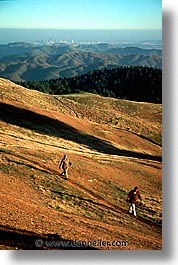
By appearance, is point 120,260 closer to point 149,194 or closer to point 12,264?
point 149,194

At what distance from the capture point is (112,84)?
13750mm

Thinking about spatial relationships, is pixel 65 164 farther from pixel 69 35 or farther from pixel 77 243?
pixel 69 35

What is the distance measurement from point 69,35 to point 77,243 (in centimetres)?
601

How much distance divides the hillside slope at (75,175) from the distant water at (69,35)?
1636mm

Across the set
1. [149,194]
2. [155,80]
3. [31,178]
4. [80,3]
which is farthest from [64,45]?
[149,194]

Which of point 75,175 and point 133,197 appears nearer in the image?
point 133,197

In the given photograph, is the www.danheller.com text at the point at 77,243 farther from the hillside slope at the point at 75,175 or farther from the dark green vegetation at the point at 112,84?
the dark green vegetation at the point at 112,84

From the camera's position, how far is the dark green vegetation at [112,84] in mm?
12938

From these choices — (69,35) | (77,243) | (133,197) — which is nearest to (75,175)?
(133,197)

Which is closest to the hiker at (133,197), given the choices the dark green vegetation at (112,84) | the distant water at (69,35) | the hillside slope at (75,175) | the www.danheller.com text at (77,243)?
the hillside slope at (75,175)

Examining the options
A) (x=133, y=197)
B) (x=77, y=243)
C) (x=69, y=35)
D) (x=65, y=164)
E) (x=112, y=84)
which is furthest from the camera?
(x=112, y=84)

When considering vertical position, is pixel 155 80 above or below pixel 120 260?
above

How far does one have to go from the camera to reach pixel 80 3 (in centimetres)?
1148

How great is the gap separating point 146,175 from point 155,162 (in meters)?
0.46
